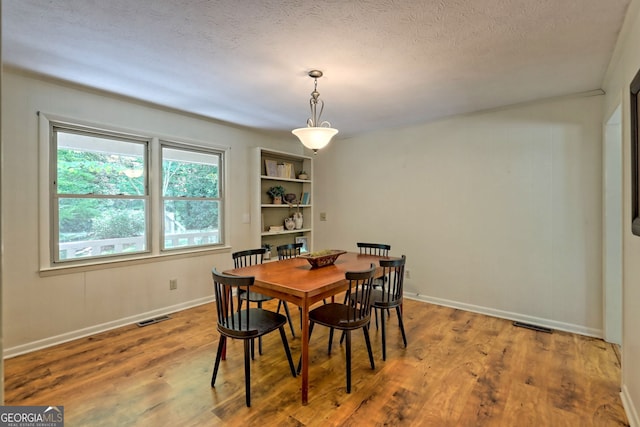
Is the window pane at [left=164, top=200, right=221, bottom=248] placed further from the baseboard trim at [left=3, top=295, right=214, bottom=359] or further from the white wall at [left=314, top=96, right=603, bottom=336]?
the white wall at [left=314, top=96, right=603, bottom=336]

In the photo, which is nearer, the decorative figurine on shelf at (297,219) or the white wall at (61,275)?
the white wall at (61,275)

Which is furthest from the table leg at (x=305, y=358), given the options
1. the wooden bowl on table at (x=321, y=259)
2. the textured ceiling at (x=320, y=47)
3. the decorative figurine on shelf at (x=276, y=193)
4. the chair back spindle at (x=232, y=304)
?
the decorative figurine on shelf at (x=276, y=193)

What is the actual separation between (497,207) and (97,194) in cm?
412

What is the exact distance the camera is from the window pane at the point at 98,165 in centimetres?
298

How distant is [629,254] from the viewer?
6.57ft

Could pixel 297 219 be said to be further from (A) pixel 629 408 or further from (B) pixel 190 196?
(A) pixel 629 408

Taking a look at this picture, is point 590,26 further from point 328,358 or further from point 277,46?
point 328,358

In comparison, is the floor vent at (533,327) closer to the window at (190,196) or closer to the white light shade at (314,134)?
the white light shade at (314,134)

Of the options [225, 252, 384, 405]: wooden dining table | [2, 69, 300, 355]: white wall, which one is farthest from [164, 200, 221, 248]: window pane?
[225, 252, 384, 405]: wooden dining table

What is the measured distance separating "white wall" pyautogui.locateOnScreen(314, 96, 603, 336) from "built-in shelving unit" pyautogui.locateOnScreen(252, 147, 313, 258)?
2.55ft

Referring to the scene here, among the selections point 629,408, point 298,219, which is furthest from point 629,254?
point 298,219

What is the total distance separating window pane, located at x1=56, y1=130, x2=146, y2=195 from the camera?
2984 mm

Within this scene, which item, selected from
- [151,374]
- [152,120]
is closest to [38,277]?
[151,374]

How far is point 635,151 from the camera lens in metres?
1.85
